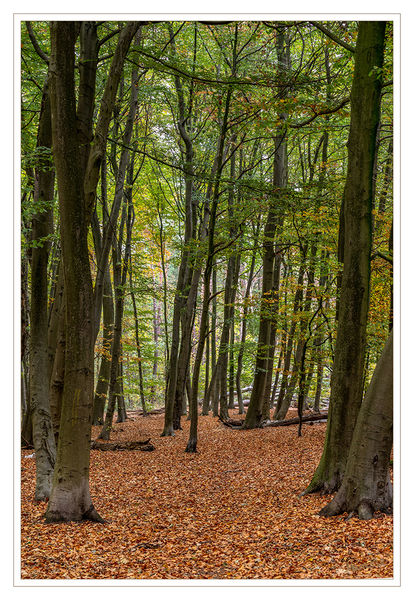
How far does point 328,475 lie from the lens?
563cm

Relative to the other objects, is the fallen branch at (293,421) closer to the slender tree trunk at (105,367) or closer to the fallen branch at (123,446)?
the fallen branch at (123,446)

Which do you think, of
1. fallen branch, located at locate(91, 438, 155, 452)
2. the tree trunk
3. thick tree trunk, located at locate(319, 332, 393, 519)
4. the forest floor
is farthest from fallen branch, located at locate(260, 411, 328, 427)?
thick tree trunk, located at locate(319, 332, 393, 519)

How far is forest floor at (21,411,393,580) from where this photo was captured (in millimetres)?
3803

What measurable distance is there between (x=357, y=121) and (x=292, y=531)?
4.60 meters

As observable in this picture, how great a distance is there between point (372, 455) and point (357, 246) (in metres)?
2.30

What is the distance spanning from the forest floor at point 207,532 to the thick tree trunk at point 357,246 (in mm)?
1068

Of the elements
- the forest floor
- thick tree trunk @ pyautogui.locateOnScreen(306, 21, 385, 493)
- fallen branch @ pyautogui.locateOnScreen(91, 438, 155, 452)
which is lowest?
fallen branch @ pyautogui.locateOnScreen(91, 438, 155, 452)

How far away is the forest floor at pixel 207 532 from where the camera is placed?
12.5 feet

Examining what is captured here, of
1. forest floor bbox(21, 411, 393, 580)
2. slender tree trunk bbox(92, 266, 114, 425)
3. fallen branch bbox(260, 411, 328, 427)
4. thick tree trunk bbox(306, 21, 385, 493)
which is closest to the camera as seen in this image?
forest floor bbox(21, 411, 393, 580)

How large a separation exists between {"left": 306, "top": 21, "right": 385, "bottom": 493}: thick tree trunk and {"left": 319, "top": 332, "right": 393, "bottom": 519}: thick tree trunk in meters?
0.74

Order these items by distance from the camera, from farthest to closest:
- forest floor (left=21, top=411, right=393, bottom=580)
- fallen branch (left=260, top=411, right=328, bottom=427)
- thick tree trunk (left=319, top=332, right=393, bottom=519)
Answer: fallen branch (left=260, top=411, right=328, bottom=427)
thick tree trunk (left=319, top=332, right=393, bottom=519)
forest floor (left=21, top=411, right=393, bottom=580)

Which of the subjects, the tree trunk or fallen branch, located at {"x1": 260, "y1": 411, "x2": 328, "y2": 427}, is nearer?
the tree trunk

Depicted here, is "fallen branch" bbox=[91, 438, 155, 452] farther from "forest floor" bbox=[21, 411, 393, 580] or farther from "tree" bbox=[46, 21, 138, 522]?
"tree" bbox=[46, 21, 138, 522]
